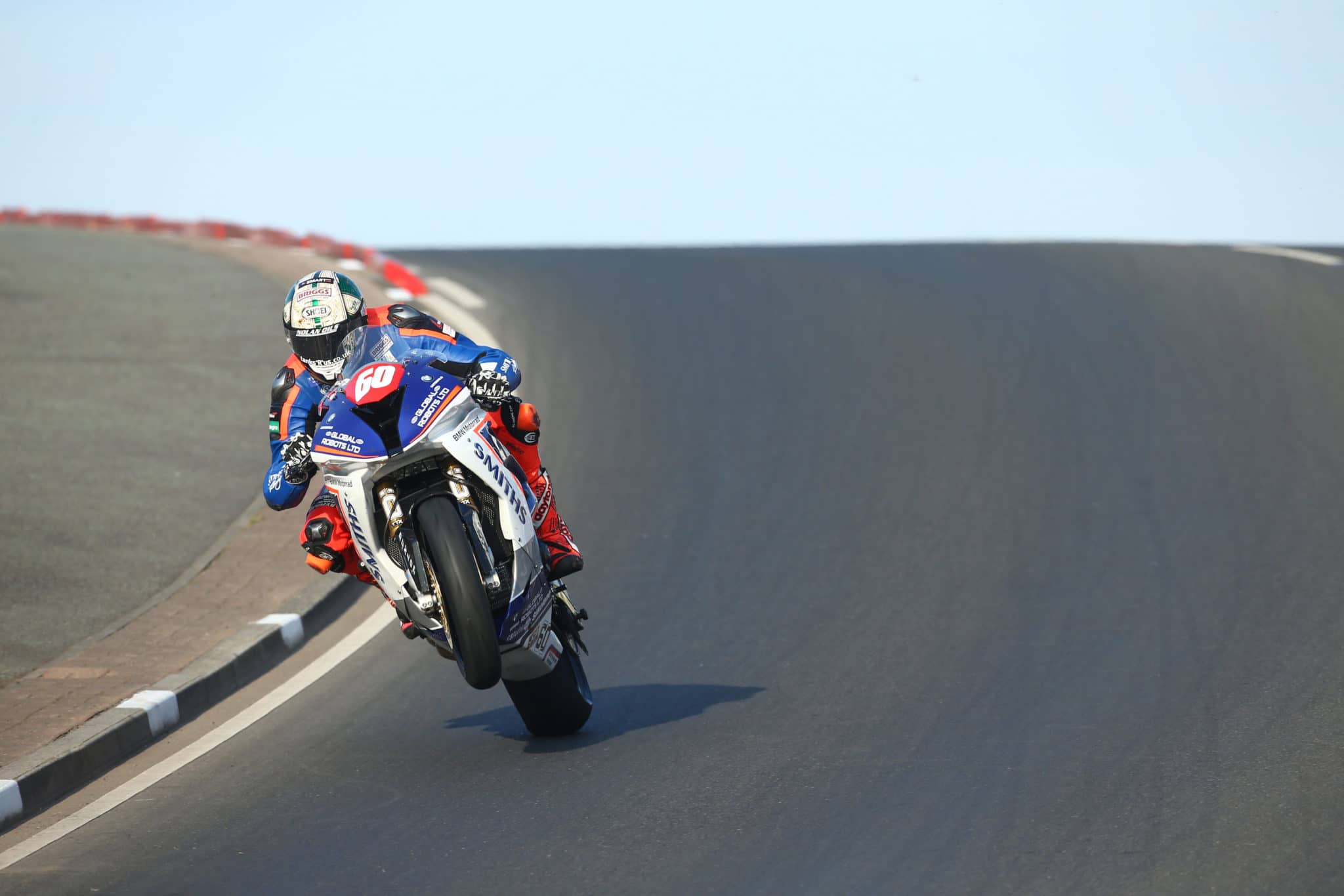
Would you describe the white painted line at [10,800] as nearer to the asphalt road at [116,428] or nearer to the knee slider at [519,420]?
the asphalt road at [116,428]

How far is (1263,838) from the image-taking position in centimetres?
554

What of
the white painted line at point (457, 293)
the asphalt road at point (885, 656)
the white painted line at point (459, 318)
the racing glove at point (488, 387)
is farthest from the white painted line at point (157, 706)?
the white painted line at point (457, 293)

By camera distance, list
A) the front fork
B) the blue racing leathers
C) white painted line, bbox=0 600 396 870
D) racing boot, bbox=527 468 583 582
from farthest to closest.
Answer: racing boot, bbox=527 468 583 582 < the blue racing leathers < the front fork < white painted line, bbox=0 600 396 870

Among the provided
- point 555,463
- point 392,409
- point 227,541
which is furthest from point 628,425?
point 392,409

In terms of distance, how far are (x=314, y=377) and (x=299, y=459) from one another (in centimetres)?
37

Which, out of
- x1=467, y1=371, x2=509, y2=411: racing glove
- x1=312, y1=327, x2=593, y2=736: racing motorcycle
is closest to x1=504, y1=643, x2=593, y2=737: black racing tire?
x1=312, y1=327, x2=593, y2=736: racing motorcycle

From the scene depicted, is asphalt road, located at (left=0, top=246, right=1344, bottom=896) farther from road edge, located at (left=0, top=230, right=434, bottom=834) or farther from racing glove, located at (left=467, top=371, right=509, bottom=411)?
racing glove, located at (left=467, top=371, right=509, bottom=411)

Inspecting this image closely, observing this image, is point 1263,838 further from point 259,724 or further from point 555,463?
point 555,463

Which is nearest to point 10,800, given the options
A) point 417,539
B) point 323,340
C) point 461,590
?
point 417,539

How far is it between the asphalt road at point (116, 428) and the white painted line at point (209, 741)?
1.35m

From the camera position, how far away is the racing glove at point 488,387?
7.07 m

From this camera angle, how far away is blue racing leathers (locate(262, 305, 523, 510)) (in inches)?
284

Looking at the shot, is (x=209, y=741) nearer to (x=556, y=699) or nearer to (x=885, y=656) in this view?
(x=556, y=699)

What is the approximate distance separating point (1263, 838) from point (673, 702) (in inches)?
120
